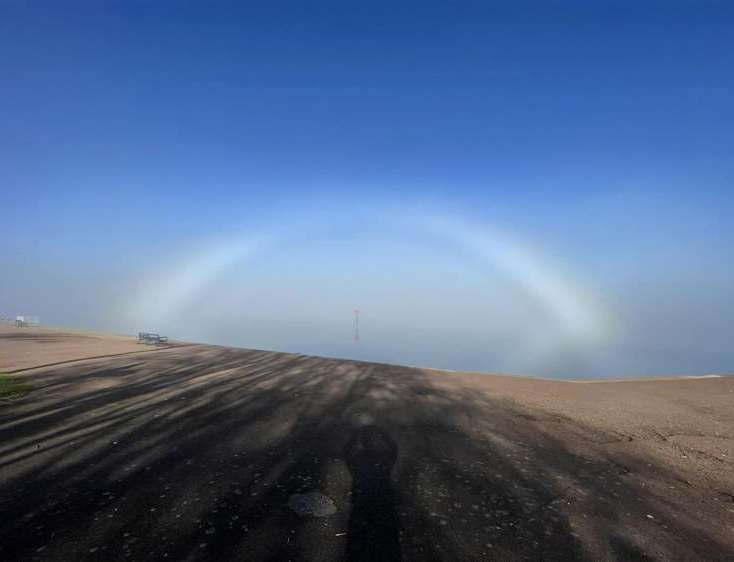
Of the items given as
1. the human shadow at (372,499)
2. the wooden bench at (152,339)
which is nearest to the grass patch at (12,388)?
the human shadow at (372,499)

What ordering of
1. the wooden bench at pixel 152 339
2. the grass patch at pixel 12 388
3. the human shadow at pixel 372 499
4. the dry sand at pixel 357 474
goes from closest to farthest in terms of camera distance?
the human shadow at pixel 372 499
the dry sand at pixel 357 474
the grass patch at pixel 12 388
the wooden bench at pixel 152 339

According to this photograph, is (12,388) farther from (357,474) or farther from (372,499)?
(372,499)

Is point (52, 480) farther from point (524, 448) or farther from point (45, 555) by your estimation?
point (524, 448)

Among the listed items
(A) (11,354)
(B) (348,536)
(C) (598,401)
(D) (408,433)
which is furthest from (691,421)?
(A) (11,354)

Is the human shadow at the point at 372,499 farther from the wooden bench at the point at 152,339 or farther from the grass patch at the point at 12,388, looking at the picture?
the wooden bench at the point at 152,339

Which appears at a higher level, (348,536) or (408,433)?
(408,433)

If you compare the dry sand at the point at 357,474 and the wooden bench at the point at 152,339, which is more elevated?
the wooden bench at the point at 152,339

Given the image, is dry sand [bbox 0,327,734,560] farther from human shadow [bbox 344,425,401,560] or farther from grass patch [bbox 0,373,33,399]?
grass patch [bbox 0,373,33,399]
